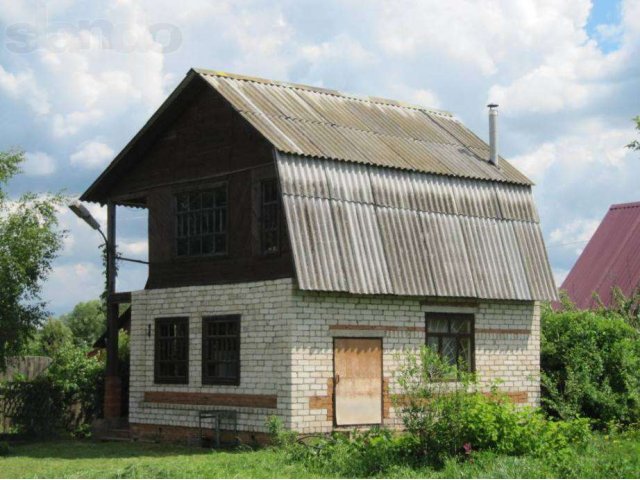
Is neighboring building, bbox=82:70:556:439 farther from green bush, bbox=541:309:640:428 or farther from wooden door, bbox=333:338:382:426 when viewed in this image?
green bush, bbox=541:309:640:428

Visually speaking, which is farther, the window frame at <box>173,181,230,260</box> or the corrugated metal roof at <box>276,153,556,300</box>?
the window frame at <box>173,181,230,260</box>

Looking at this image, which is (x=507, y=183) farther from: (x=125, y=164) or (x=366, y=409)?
(x=125, y=164)

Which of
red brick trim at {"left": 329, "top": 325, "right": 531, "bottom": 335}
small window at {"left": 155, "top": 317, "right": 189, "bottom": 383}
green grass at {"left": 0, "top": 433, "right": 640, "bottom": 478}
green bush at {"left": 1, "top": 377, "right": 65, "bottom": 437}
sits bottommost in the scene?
green grass at {"left": 0, "top": 433, "right": 640, "bottom": 478}

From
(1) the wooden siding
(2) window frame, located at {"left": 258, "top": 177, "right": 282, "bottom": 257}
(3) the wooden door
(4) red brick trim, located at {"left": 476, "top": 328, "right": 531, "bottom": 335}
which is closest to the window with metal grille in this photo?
(1) the wooden siding

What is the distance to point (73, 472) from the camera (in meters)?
18.1

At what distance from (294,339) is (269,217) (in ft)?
9.13

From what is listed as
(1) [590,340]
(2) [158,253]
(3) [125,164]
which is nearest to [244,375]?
(2) [158,253]

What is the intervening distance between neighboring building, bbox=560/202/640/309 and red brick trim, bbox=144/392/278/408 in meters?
15.7

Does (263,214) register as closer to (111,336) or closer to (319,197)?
(319,197)

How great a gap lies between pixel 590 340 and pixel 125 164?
11746mm

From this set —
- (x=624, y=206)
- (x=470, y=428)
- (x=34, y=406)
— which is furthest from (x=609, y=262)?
(x=470, y=428)

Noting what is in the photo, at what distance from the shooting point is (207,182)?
80.6 ft

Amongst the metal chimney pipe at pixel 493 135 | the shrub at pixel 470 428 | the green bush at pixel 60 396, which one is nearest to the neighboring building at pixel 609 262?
the metal chimney pipe at pixel 493 135

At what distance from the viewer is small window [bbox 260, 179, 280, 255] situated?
22.7 metres
